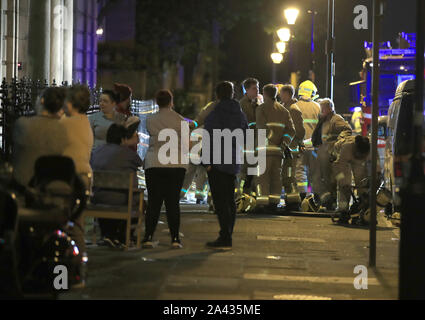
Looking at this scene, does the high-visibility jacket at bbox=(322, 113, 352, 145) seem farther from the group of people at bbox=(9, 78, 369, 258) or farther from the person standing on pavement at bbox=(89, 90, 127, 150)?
the person standing on pavement at bbox=(89, 90, 127, 150)

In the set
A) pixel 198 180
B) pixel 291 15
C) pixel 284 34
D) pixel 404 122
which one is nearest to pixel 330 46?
pixel 198 180

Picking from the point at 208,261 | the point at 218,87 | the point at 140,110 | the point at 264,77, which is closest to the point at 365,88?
the point at 140,110

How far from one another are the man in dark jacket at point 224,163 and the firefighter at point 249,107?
3.42 metres

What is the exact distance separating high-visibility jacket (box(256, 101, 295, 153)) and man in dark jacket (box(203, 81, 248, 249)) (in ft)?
10.9

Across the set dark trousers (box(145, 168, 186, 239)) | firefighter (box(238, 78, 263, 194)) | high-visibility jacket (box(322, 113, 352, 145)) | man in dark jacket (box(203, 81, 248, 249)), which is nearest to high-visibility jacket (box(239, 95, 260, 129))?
firefighter (box(238, 78, 263, 194))

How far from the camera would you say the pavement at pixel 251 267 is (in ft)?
28.7

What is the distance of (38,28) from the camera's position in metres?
17.9

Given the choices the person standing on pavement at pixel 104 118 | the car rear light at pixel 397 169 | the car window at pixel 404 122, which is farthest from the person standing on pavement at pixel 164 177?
the car window at pixel 404 122

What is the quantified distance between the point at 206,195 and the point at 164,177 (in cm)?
601

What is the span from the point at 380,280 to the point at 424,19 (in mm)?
2643

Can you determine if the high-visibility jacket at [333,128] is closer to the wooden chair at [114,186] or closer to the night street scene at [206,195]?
the night street scene at [206,195]

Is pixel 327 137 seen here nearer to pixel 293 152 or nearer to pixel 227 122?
pixel 293 152

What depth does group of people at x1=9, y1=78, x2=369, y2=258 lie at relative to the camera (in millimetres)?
9141
